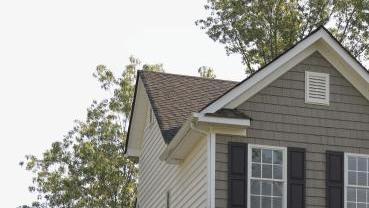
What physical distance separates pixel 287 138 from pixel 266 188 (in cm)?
139

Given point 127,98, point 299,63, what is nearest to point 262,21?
point 127,98

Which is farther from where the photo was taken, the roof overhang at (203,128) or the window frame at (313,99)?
the window frame at (313,99)

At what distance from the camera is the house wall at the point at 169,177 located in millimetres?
25188

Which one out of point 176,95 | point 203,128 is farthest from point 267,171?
point 176,95

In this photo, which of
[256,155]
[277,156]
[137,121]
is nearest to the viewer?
[256,155]

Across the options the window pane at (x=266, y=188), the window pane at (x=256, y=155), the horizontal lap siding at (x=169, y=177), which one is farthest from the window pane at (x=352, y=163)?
the horizontal lap siding at (x=169, y=177)

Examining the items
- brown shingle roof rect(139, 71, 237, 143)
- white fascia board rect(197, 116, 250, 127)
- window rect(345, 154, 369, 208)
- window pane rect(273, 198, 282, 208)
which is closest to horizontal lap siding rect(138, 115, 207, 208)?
brown shingle roof rect(139, 71, 237, 143)

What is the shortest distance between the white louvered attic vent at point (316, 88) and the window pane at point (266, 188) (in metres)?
2.37

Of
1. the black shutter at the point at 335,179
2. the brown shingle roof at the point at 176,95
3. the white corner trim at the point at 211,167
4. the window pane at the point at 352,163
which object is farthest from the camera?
the brown shingle roof at the point at 176,95

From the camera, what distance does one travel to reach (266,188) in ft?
81.0

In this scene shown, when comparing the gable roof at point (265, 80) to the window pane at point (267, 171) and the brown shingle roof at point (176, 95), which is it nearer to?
the brown shingle roof at point (176, 95)

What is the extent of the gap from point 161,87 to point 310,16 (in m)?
14.0

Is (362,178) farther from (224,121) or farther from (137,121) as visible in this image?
(137,121)

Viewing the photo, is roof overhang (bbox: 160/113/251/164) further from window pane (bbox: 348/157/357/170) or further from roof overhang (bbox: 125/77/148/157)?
roof overhang (bbox: 125/77/148/157)
